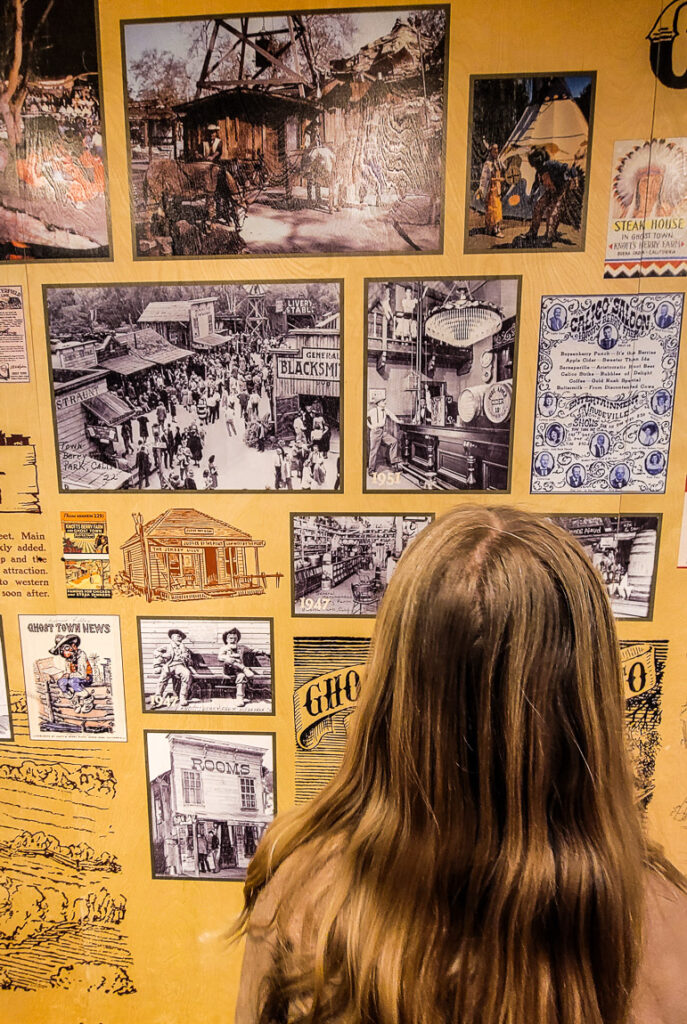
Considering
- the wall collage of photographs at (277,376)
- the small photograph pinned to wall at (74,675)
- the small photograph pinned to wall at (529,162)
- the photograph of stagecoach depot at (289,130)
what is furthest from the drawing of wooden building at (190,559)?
the small photograph pinned to wall at (529,162)

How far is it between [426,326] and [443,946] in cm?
94

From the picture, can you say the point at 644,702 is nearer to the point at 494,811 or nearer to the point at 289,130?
the point at 494,811

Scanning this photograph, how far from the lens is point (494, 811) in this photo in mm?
660

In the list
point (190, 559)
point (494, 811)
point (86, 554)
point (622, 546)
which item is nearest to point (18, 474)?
point (86, 554)

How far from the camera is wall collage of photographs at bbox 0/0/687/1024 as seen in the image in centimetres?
102

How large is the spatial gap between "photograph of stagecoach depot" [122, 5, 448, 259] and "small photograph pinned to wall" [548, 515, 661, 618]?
23.3 inches

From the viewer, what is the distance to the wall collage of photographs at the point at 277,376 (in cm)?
102

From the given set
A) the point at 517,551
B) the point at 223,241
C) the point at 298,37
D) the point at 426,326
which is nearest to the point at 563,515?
the point at 426,326

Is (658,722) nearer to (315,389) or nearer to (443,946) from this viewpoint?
(443,946)

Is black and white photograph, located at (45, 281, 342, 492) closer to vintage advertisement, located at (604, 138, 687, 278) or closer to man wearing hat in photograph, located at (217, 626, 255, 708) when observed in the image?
man wearing hat in photograph, located at (217, 626, 255, 708)

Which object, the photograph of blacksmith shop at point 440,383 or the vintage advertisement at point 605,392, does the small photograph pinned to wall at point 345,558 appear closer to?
the photograph of blacksmith shop at point 440,383

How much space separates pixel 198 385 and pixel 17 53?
67cm

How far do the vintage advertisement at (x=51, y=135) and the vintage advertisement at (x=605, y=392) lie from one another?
88 cm

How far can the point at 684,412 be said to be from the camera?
1.11 m
